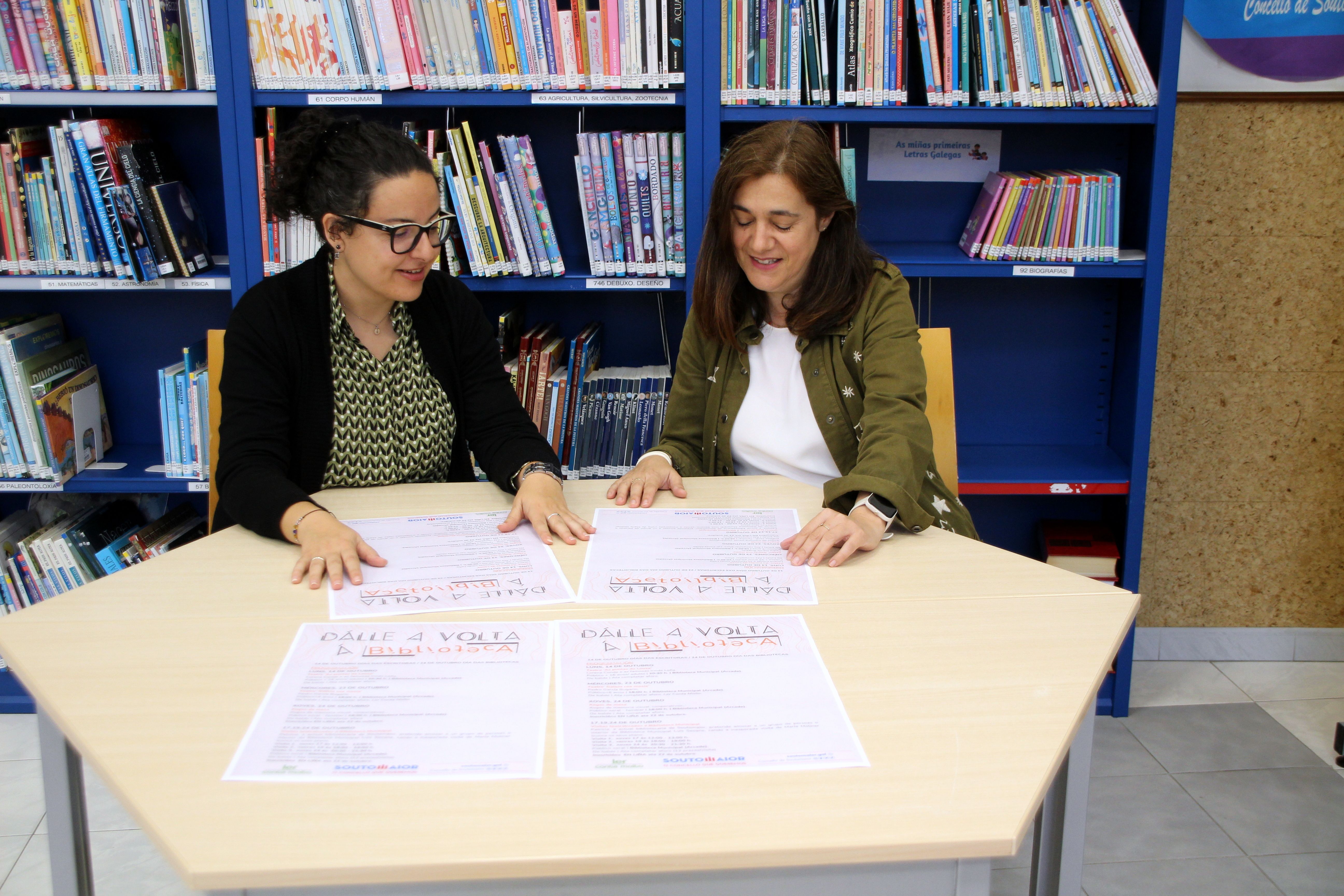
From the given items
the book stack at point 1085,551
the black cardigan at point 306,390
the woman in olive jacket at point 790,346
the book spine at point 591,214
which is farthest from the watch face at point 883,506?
the book stack at point 1085,551

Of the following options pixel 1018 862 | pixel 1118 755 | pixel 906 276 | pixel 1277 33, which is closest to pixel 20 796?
pixel 1018 862

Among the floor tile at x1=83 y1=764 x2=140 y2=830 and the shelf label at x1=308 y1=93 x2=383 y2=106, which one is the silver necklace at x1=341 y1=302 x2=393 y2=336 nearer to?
the shelf label at x1=308 y1=93 x2=383 y2=106

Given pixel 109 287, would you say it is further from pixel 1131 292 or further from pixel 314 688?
pixel 1131 292

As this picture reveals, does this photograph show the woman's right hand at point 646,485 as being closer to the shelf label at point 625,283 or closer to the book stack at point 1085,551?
the shelf label at point 625,283

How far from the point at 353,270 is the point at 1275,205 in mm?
2203

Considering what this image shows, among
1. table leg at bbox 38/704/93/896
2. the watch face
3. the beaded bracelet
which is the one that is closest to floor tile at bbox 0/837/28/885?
table leg at bbox 38/704/93/896

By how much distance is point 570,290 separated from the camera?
8.70ft

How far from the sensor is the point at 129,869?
192 centimetres

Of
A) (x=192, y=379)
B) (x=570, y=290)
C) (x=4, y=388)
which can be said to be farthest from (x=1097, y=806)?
(x=4, y=388)

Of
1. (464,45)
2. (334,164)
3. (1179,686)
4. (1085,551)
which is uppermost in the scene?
(464,45)

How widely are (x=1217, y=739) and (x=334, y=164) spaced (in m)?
2.25

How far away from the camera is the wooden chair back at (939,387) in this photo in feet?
6.03

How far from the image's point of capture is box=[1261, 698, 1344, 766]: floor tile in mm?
2340

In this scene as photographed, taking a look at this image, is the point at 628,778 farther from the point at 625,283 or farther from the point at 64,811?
the point at 625,283
